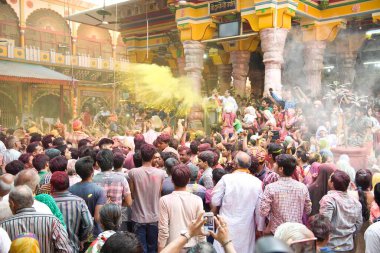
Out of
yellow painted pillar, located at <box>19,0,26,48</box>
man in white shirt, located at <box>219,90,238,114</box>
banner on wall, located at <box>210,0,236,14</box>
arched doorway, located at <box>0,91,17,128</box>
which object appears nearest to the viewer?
man in white shirt, located at <box>219,90,238,114</box>

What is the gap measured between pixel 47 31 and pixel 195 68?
1379 centimetres

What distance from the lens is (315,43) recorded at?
1255 centimetres

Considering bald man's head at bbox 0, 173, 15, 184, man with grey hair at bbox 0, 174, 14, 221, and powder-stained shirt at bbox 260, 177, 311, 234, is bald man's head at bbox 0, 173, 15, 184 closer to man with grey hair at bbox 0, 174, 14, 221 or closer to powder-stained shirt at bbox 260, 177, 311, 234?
man with grey hair at bbox 0, 174, 14, 221

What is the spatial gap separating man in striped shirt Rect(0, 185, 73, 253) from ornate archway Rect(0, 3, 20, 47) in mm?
21147

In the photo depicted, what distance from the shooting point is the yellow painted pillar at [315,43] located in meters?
12.5

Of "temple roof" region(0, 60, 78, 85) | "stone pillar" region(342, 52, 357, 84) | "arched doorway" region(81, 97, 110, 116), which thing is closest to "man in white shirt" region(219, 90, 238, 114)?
"stone pillar" region(342, 52, 357, 84)

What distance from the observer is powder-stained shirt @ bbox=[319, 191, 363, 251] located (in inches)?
124

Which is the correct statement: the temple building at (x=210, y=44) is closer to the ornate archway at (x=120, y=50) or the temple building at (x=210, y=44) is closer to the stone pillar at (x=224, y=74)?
the stone pillar at (x=224, y=74)

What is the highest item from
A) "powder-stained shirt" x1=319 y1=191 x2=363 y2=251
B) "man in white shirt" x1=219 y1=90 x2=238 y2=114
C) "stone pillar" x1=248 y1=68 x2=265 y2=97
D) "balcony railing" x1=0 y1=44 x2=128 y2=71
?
"balcony railing" x1=0 y1=44 x2=128 y2=71

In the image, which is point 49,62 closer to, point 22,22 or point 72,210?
point 22,22

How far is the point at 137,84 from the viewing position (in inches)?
664

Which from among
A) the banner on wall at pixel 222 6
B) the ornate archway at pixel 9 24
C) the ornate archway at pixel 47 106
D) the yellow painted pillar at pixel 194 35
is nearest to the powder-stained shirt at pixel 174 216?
the yellow painted pillar at pixel 194 35

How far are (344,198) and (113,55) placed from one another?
78.3ft

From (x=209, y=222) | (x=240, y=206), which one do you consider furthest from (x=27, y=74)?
(x=209, y=222)
